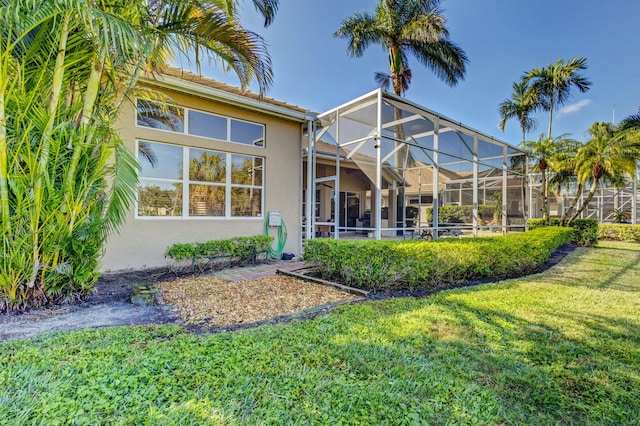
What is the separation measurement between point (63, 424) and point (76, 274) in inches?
141

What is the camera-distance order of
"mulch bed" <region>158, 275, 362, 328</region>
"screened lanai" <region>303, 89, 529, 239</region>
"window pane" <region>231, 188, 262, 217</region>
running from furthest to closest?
1. "screened lanai" <region>303, 89, 529, 239</region>
2. "window pane" <region>231, 188, 262, 217</region>
3. "mulch bed" <region>158, 275, 362, 328</region>

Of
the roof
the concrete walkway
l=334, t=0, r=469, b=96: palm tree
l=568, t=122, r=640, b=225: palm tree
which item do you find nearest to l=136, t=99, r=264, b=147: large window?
the roof

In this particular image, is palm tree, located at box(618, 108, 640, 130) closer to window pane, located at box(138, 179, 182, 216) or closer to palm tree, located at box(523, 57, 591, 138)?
palm tree, located at box(523, 57, 591, 138)

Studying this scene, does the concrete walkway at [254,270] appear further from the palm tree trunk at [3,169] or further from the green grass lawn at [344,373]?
the palm tree trunk at [3,169]

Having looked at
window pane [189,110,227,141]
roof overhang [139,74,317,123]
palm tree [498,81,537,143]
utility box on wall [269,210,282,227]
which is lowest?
utility box on wall [269,210,282,227]

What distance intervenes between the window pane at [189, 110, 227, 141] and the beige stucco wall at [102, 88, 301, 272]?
160 millimetres

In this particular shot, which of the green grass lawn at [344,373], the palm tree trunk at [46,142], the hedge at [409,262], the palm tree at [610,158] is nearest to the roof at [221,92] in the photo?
the palm tree trunk at [46,142]

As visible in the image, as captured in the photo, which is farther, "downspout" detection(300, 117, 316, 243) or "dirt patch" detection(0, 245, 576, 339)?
"downspout" detection(300, 117, 316, 243)

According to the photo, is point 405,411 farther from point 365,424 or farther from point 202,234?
point 202,234

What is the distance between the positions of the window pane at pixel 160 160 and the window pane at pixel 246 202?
161 cm

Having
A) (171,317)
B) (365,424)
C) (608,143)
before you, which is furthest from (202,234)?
(608,143)

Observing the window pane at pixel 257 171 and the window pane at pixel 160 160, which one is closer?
the window pane at pixel 160 160

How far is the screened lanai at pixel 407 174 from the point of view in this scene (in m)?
8.70

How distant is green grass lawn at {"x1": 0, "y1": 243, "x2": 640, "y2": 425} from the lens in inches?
79.2
